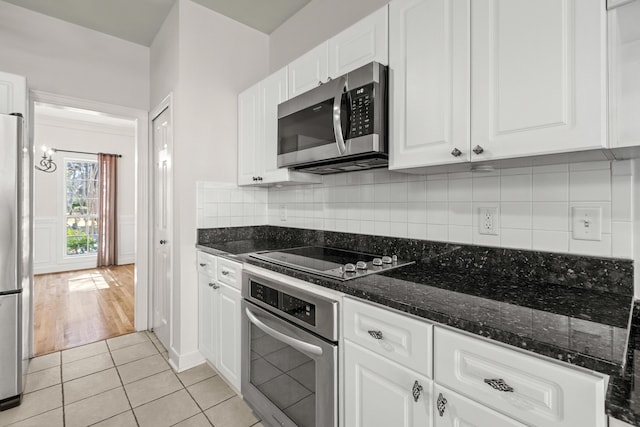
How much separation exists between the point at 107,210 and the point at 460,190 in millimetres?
6369

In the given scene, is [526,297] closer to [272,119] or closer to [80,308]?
[272,119]

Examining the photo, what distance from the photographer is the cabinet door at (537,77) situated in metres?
0.89

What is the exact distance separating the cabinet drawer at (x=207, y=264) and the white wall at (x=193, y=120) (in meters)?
0.10

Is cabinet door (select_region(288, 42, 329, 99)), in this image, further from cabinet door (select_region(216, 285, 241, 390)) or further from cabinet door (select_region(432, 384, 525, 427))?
cabinet door (select_region(432, 384, 525, 427))

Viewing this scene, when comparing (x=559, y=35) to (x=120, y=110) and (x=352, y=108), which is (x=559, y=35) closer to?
(x=352, y=108)

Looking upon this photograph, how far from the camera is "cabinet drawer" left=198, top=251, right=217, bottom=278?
2.12m

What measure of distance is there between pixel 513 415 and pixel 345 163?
1253 millimetres

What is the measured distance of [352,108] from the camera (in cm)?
147

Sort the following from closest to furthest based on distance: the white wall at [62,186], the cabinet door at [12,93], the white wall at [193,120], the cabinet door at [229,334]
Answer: the cabinet door at [229,334] < the cabinet door at [12,93] < the white wall at [193,120] < the white wall at [62,186]

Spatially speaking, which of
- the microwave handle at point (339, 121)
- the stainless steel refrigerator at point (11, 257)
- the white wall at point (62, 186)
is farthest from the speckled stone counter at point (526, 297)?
the white wall at point (62, 186)

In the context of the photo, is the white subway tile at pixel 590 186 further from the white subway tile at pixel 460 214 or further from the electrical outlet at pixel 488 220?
the white subway tile at pixel 460 214

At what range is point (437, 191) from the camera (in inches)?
62.3

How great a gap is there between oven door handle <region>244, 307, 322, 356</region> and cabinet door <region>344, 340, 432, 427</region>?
16 cm

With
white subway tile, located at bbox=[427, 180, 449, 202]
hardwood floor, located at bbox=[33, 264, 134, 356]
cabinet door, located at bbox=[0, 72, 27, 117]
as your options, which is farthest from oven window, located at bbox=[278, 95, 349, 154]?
hardwood floor, located at bbox=[33, 264, 134, 356]
